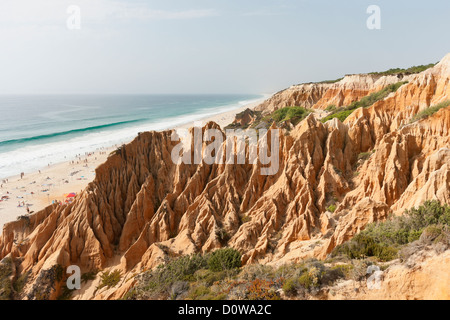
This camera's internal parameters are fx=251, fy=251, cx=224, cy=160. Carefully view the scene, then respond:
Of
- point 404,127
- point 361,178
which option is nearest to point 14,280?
point 361,178

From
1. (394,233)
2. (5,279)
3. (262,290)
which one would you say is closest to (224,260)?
(262,290)

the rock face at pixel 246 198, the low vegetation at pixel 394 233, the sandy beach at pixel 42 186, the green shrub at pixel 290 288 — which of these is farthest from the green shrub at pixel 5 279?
the low vegetation at pixel 394 233

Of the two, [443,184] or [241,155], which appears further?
[241,155]

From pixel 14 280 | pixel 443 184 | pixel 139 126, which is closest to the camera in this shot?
pixel 443 184

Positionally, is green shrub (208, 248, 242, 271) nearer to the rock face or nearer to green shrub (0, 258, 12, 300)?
the rock face

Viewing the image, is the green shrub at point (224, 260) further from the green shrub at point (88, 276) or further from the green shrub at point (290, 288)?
the green shrub at point (88, 276)

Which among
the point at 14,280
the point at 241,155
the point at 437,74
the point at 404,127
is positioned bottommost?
the point at 14,280
